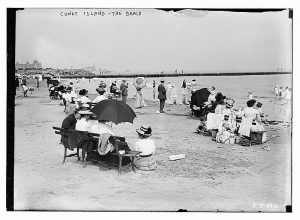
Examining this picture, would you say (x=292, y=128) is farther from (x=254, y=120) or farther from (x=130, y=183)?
(x=130, y=183)

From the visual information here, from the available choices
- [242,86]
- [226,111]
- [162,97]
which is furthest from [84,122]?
[242,86]

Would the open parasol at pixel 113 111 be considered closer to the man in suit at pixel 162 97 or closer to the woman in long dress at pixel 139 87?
the woman in long dress at pixel 139 87

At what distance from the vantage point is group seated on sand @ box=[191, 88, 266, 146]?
10.7 m

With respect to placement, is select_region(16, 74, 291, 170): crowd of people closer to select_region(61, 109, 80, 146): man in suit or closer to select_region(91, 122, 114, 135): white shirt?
select_region(61, 109, 80, 146): man in suit

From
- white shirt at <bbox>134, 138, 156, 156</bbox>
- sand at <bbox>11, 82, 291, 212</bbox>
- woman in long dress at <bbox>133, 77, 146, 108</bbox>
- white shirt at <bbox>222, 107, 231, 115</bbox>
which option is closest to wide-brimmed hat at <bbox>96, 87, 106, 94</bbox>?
woman in long dress at <bbox>133, 77, 146, 108</bbox>

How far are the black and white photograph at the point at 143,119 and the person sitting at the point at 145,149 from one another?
0.02 meters

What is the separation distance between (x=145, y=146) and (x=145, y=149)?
60 mm

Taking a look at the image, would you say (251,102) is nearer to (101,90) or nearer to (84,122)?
(101,90)

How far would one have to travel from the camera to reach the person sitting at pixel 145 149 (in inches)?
378

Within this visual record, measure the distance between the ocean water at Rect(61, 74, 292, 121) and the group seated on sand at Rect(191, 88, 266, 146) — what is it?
0.15 metres

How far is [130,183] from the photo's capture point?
9969 millimetres

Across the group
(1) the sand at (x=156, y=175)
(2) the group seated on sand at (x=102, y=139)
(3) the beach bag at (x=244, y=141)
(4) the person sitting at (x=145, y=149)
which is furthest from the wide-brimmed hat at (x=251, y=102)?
(4) the person sitting at (x=145, y=149)

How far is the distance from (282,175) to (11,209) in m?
5.50

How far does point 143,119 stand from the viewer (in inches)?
424
